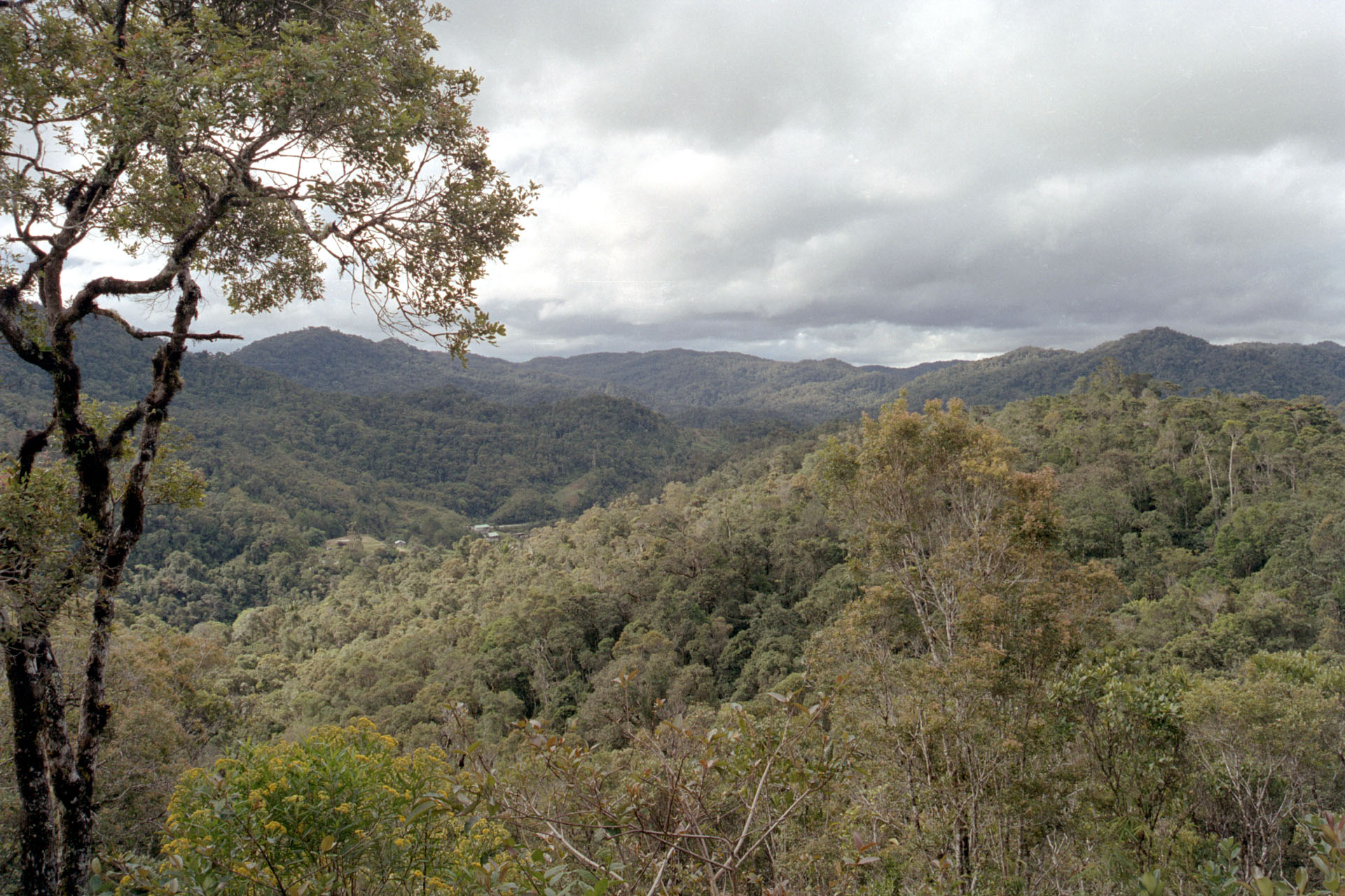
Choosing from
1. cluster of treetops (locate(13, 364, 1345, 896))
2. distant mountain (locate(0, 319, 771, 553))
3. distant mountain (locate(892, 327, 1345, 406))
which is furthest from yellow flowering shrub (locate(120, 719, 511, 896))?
distant mountain (locate(892, 327, 1345, 406))

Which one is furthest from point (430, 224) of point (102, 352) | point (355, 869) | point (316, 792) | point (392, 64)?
point (102, 352)

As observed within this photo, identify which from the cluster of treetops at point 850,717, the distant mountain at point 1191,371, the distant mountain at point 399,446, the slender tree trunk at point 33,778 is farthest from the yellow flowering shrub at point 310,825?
the distant mountain at point 1191,371

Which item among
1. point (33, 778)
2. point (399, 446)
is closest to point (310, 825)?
point (33, 778)

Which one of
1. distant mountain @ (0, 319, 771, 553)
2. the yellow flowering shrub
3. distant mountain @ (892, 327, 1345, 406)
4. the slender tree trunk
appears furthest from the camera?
distant mountain @ (892, 327, 1345, 406)

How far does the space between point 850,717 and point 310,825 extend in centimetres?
683

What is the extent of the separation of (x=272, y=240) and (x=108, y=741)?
12155mm

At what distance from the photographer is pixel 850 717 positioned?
814cm

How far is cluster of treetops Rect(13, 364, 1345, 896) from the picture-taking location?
2607 mm

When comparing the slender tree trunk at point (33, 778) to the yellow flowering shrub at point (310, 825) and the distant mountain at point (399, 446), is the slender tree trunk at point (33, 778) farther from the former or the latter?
the distant mountain at point (399, 446)

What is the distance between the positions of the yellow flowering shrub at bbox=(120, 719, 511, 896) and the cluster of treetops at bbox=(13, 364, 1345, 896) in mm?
18

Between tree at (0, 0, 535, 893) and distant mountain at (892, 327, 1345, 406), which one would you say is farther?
distant mountain at (892, 327, 1345, 406)

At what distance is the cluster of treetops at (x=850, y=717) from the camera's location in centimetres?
261

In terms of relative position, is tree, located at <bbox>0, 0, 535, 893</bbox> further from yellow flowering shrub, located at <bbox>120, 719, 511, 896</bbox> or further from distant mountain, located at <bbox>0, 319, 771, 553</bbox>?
distant mountain, located at <bbox>0, 319, 771, 553</bbox>

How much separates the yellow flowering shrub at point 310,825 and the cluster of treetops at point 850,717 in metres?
0.02
